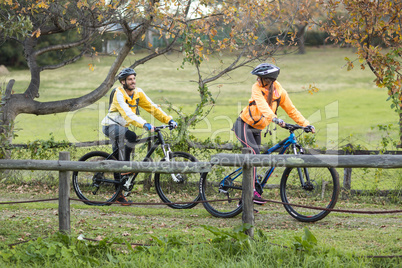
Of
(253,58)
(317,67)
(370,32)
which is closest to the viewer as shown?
(370,32)

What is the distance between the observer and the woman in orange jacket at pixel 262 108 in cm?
672

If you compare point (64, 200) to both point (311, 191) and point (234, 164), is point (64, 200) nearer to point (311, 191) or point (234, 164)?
point (234, 164)

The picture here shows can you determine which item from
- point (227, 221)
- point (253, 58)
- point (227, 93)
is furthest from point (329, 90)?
point (227, 221)

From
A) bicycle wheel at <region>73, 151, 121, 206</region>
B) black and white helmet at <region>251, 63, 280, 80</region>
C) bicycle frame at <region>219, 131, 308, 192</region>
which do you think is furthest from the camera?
bicycle wheel at <region>73, 151, 121, 206</region>

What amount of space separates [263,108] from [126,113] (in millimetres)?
2110

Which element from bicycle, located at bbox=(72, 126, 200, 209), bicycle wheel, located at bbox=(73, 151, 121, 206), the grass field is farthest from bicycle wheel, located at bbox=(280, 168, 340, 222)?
the grass field

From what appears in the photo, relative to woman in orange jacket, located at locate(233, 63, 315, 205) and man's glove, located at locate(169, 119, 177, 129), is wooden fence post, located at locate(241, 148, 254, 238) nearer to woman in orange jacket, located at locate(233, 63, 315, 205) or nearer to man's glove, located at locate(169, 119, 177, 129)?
woman in orange jacket, located at locate(233, 63, 315, 205)

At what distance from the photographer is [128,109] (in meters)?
7.36

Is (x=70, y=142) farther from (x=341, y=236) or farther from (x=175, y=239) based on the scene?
(x=341, y=236)

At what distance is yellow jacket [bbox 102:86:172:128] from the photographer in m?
7.36

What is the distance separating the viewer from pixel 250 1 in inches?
376

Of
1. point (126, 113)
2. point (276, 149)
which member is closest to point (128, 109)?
point (126, 113)

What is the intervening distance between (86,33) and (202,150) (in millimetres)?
3838

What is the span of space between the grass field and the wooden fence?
13.9 metres
